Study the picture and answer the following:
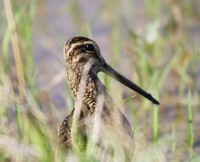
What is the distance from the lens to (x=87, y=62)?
466 centimetres

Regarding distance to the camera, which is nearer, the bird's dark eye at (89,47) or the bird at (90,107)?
the bird at (90,107)

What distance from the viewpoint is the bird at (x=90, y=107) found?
13.9 feet

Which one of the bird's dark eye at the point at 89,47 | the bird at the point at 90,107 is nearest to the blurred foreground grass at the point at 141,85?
the bird at the point at 90,107

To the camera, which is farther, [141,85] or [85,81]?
[141,85]

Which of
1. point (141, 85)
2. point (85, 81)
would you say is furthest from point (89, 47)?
point (141, 85)

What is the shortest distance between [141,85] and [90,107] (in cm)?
141

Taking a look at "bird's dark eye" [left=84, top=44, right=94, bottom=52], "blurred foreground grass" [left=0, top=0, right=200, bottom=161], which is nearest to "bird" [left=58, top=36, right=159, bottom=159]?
"bird's dark eye" [left=84, top=44, right=94, bottom=52]

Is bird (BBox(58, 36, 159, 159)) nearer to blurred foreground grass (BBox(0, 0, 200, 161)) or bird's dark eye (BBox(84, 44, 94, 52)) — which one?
bird's dark eye (BBox(84, 44, 94, 52))

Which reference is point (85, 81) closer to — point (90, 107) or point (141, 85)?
point (90, 107)

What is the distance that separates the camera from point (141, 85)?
593 centimetres

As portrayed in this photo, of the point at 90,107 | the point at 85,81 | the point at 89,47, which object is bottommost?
the point at 90,107

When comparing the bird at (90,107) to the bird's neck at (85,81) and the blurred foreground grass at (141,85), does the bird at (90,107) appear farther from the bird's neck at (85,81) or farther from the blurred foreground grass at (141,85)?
the blurred foreground grass at (141,85)

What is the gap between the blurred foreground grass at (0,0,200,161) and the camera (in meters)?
4.05

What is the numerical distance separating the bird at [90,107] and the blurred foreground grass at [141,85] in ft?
0.36
